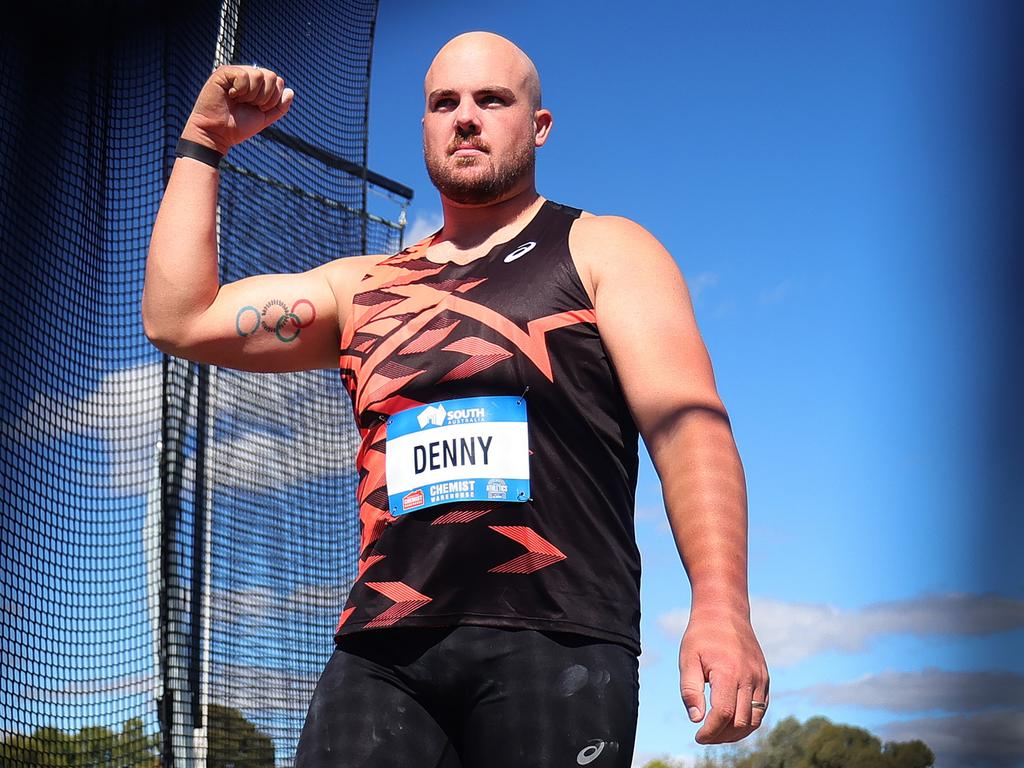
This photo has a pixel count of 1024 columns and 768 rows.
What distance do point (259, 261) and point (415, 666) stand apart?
15.0 feet

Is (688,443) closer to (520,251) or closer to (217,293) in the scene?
(520,251)

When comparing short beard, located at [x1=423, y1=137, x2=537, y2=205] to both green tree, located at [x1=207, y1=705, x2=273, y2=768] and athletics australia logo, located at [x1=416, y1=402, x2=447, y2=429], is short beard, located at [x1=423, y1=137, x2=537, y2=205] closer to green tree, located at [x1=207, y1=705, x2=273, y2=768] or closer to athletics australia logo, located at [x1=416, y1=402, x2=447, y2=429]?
athletics australia logo, located at [x1=416, y1=402, x2=447, y2=429]

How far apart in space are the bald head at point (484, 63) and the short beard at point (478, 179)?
11cm

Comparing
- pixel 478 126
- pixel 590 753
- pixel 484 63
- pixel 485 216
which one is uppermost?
pixel 484 63

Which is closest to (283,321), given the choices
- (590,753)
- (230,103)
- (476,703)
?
(230,103)

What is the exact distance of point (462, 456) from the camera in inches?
65.6

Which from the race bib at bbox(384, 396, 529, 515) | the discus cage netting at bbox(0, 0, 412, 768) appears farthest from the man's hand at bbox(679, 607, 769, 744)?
the discus cage netting at bbox(0, 0, 412, 768)

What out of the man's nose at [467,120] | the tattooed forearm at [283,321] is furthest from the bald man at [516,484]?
the tattooed forearm at [283,321]

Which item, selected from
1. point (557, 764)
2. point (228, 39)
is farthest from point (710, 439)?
point (228, 39)

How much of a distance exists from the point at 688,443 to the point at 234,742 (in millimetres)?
4253

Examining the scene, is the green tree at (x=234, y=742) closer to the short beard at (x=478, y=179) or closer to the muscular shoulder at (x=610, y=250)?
the short beard at (x=478, y=179)

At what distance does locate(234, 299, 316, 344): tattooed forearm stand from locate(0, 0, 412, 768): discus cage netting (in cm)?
311

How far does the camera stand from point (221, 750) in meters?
5.14

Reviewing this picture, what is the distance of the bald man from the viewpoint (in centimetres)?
154
